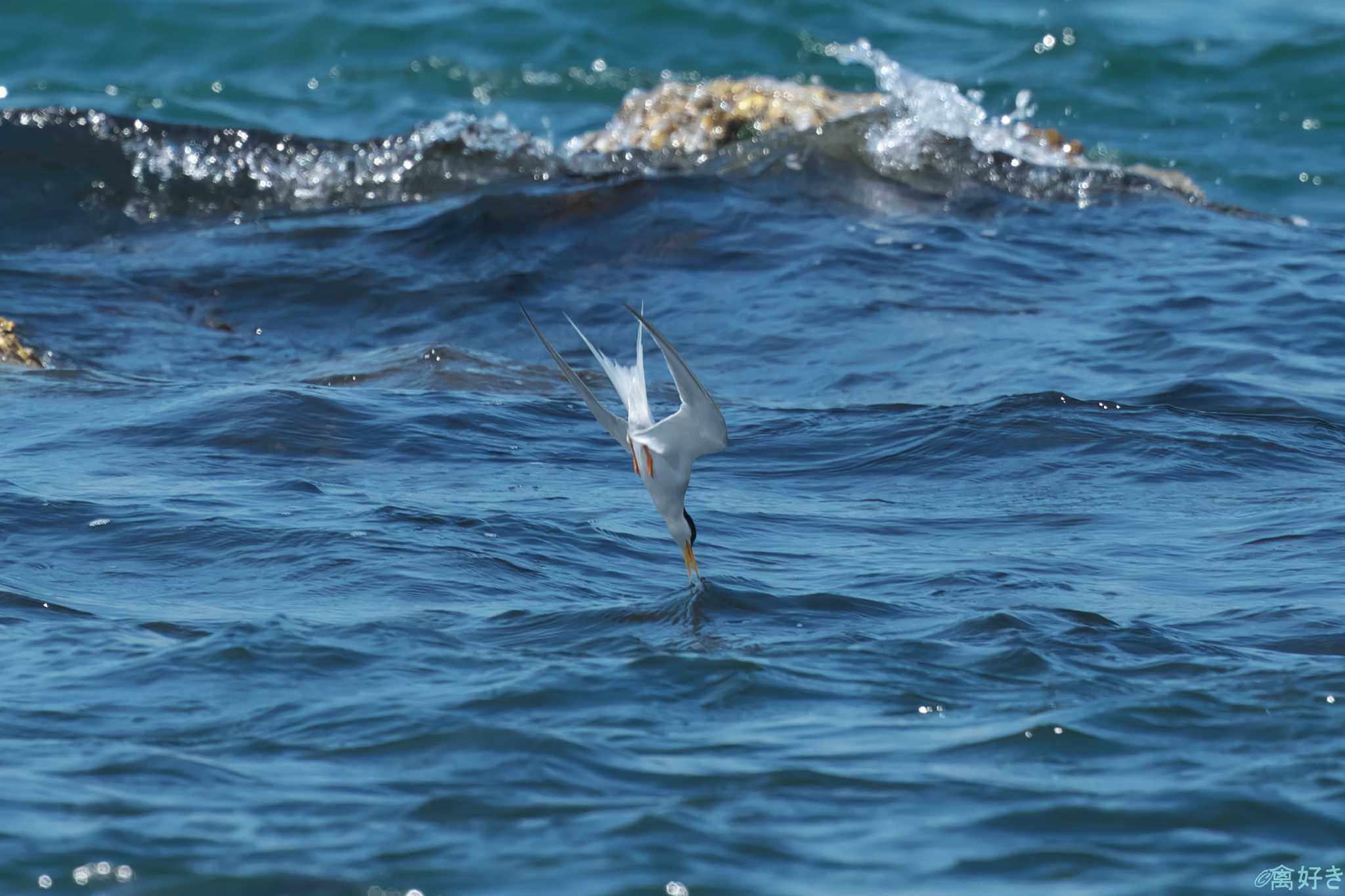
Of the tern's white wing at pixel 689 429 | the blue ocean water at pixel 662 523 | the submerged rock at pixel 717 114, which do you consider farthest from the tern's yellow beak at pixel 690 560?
the submerged rock at pixel 717 114

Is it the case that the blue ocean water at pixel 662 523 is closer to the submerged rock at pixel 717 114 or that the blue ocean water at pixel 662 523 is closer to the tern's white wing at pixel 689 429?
the submerged rock at pixel 717 114

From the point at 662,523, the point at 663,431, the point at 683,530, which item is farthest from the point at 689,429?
the point at 662,523

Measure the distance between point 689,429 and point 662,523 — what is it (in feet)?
5.42

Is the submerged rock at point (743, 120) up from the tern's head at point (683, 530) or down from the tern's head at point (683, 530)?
up

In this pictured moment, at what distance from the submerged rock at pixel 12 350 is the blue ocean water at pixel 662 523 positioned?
1.10 feet

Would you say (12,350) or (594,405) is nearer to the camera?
(594,405)

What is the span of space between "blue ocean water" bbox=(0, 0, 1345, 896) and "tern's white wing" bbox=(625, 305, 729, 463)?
542mm

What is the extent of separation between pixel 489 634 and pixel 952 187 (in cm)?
657

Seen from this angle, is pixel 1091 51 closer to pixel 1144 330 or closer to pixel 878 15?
pixel 878 15

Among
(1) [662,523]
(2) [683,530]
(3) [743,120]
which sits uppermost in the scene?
(3) [743,120]

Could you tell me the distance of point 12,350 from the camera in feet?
23.0

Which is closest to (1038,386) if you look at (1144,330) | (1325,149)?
(1144,330)

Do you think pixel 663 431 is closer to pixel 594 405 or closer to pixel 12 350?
pixel 594 405

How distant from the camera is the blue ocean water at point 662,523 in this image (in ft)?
10.6
